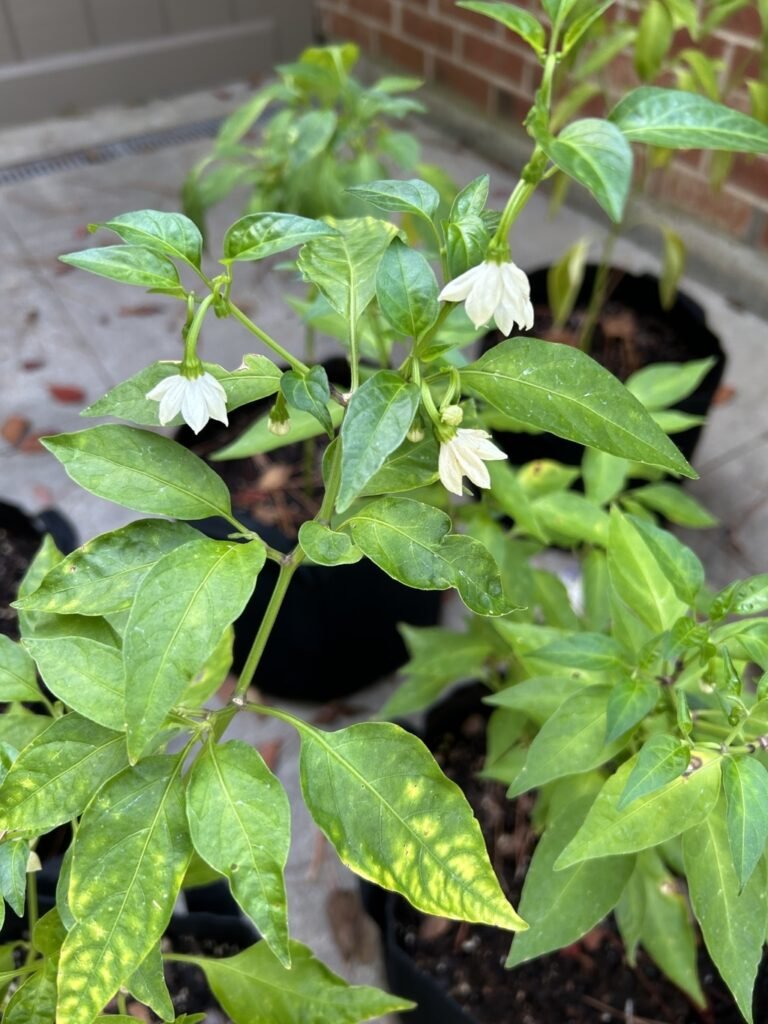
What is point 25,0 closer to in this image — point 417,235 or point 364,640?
point 417,235

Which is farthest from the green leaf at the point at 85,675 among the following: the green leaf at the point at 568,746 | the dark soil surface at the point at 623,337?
the dark soil surface at the point at 623,337

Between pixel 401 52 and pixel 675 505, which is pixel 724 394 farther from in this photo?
pixel 401 52

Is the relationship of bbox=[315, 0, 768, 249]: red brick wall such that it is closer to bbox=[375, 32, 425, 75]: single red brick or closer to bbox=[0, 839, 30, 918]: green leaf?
bbox=[375, 32, 425, 75]: single red brick

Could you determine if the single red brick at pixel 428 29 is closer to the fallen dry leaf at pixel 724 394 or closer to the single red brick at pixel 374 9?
the single red brick at pixel 374 9

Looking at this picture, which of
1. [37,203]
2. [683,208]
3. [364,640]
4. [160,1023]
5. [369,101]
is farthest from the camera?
[37,203]

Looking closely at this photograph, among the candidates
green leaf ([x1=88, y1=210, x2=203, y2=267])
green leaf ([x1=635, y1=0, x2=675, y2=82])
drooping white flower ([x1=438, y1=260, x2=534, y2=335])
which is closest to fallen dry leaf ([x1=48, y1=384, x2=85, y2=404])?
green leaf ([x1=635, y1=0, x2=675, y2=82])

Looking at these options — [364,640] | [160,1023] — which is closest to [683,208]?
[364,640]

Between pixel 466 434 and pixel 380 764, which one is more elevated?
pixel 466 434
